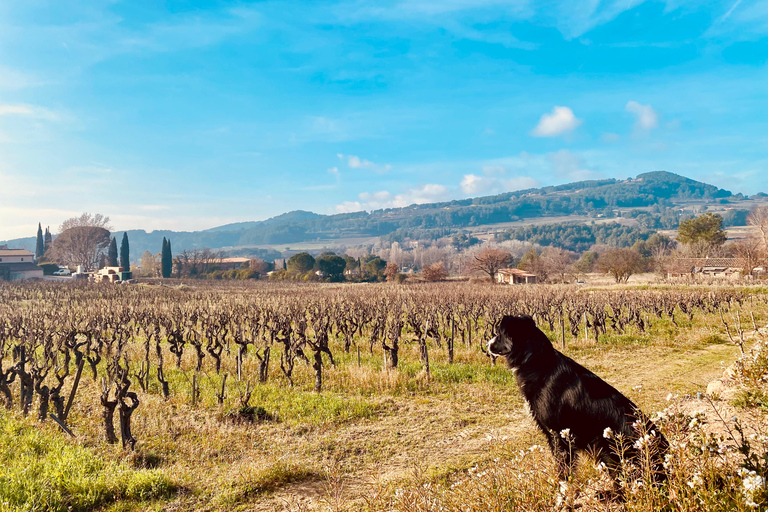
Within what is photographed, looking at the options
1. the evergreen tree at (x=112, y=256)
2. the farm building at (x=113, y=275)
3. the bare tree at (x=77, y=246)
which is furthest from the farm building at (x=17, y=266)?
the evergreen tree at (x=112, y=256)

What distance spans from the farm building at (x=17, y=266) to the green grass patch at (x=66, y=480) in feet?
197

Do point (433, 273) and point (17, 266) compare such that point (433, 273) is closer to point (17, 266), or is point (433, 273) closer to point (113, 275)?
point (113, 275)

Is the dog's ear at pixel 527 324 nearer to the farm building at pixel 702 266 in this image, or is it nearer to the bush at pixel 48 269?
the farm building at pixel 702 266

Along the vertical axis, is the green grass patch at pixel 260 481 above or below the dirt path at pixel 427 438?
above

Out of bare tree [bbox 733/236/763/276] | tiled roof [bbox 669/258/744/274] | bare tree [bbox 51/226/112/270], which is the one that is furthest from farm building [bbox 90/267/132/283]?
bare tree [bbox 733/236/763/276]

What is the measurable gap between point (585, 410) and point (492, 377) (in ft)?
22.1

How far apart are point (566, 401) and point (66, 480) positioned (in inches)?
215

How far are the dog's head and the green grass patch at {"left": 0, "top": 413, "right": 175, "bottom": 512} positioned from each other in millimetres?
4166

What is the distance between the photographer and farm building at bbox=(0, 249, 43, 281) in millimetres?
51444

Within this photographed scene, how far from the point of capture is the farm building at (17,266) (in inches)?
2025

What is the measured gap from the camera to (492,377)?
33.0ft

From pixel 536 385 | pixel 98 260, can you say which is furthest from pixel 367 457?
pixel 98 260

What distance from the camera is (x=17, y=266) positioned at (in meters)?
54.4

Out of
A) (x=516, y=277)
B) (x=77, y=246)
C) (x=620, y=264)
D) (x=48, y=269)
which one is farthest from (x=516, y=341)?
(x=77, y=246)
